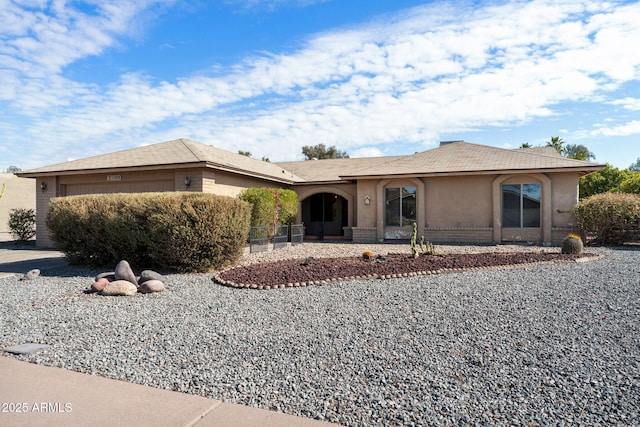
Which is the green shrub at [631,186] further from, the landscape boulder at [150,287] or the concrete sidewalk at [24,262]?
the concrete sidewalk at [24,262]

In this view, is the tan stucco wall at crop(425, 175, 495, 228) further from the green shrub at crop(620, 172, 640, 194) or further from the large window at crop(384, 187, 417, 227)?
the green shrub at crop(620, 172, 640, 194)

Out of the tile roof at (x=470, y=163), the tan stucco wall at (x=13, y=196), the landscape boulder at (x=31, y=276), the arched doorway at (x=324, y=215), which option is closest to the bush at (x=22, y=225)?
the tan stucco wall at (x=13, y=196)

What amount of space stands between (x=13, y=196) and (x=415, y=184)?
27.4 meters

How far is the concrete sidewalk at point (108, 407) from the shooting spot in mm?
3184

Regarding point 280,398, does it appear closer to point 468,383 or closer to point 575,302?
point 468,383

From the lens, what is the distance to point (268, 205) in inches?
652

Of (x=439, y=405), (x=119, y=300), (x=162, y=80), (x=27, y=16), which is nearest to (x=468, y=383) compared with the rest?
(x=439, y=405)

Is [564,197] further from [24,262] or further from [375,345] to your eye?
[24,262]

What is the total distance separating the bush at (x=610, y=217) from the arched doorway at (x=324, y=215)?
1104 centimetres

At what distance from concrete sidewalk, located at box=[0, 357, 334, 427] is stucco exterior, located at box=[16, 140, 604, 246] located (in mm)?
11140

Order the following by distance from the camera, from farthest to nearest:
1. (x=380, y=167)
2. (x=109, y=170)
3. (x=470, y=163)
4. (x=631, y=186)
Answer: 1. (x=631, y=186)
2. (x=380, y=167)
3. (x=470, y=163)
4. (x=109, y=170)

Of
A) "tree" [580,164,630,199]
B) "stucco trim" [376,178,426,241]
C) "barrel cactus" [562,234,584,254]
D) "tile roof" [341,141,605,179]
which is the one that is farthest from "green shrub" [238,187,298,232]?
"tree" [580,164,630,199]

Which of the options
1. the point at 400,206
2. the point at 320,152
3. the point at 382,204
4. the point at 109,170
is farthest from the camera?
the point at 320,152

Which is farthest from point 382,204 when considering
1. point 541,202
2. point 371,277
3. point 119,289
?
point 119,289
